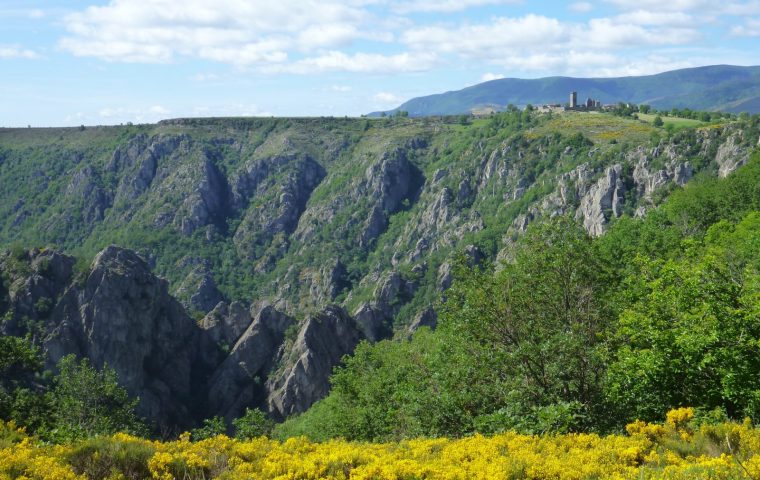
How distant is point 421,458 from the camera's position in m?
13.8

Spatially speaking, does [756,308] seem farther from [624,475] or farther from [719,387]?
[624,475]

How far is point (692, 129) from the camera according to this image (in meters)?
142

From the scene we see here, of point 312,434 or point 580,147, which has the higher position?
point 580,147

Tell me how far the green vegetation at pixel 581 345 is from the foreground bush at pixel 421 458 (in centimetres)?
193

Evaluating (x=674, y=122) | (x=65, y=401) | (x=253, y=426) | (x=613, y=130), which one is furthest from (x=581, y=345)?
(x=674, y=122)

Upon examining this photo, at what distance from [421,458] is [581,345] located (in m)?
7.88

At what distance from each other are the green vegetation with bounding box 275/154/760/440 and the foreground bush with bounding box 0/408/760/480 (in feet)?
6.34

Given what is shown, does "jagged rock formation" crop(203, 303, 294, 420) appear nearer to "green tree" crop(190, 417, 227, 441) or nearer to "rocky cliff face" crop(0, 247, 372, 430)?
"rocky cliff face" crop(0, 247, 372, 430)

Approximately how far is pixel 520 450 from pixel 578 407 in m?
4.32

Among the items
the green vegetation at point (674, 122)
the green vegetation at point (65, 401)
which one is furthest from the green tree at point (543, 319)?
the green vegetation at point (674, 122)

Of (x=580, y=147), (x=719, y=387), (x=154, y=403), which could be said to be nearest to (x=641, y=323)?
(x=719, y=387)

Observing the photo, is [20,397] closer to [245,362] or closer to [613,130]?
[245,362]

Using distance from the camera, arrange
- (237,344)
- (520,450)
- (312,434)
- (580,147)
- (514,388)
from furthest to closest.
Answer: (580,147) < (237,344) < (312,434) < (514,388) < (520,450)

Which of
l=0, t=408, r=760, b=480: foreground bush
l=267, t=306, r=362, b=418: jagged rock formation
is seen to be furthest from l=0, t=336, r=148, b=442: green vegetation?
l=267, t=306, r=362, b=418: jagged rock formation
